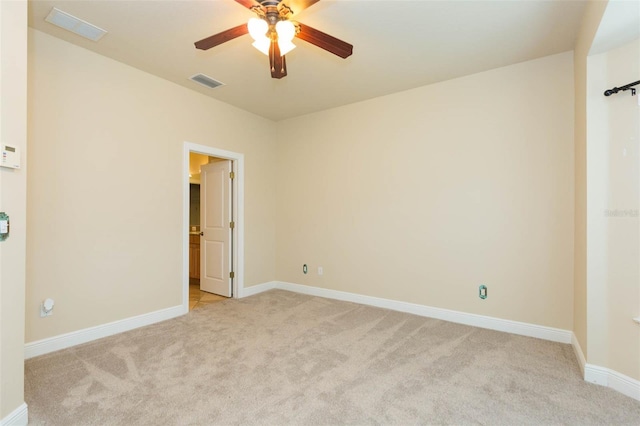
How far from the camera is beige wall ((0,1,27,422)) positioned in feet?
5.36

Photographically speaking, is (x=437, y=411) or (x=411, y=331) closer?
(x=437, y=411)

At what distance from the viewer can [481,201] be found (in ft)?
11.0

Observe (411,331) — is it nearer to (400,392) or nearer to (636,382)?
(400,392)

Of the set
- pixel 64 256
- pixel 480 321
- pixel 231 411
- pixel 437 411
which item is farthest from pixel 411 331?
pixel 64 256

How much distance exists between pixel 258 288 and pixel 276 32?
12.2ft

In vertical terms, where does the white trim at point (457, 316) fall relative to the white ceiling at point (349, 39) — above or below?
below

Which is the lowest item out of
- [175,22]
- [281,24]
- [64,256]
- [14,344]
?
[14,344]

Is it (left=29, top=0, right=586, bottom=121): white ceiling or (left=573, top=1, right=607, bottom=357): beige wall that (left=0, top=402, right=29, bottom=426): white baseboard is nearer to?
(left=29, top=0, right=586, bottom=121): white ceiling

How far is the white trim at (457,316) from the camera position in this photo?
2.98m

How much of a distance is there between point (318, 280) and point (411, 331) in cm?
176

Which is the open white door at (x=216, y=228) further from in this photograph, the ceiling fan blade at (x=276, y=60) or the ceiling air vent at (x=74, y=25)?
the ceiling fan blade at (x=276, y=60)

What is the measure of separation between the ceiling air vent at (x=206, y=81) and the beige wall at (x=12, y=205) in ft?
5.94

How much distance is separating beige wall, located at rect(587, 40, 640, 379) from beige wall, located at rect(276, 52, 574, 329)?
0.73 meters

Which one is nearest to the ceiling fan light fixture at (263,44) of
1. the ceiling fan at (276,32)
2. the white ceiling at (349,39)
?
the ceiling fan at (276,32)
